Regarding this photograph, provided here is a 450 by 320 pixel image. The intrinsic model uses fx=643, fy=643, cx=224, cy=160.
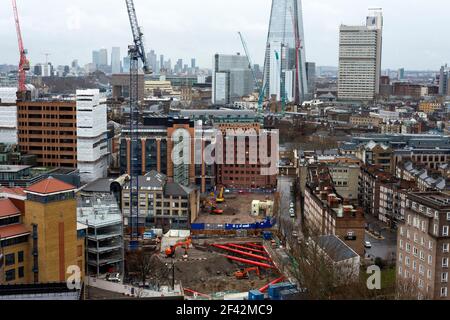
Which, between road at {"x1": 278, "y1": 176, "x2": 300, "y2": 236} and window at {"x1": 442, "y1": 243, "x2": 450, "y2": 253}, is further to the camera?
road at {"x1": 278, "y1": 176, "x2": 300, "y2": 236}

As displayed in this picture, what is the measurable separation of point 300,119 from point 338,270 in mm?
15515

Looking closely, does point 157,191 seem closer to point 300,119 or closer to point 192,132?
point 192,132

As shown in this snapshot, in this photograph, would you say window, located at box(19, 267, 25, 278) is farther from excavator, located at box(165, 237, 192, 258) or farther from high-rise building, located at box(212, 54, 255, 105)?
high-rise building, located at box(212, 54, 255, 105)

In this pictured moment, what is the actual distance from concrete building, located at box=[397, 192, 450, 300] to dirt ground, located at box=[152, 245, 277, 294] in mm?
1406

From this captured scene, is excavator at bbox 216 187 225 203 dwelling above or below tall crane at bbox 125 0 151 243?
below

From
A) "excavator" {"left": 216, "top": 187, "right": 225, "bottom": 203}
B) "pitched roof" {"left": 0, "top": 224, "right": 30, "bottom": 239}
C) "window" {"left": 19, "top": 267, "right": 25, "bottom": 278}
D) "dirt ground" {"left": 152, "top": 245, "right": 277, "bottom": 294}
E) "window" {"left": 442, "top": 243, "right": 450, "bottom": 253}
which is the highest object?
"pitched roof" {"left": 0, "top": 224, "right": 30, "bottom": 239}

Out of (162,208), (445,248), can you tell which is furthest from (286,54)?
(445,248)

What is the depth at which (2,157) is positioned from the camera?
9891mm

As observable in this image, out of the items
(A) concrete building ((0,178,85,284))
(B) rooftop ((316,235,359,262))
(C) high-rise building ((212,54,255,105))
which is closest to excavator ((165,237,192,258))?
(B) rooftop ((316,235,359,262))

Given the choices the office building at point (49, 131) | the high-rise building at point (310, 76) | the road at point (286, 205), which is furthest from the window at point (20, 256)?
the high-rise building at point (310, 76)

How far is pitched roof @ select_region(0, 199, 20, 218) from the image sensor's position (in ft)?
15.7
